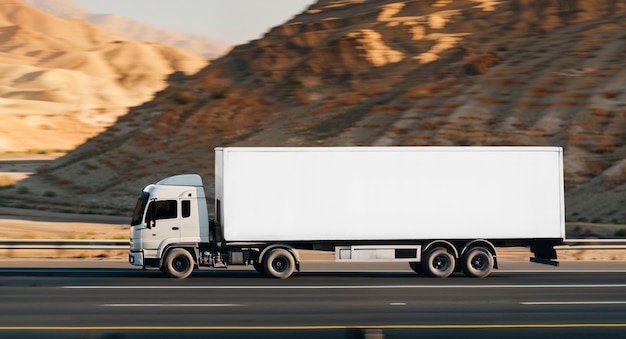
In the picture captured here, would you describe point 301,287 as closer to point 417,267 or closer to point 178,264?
point 178,264

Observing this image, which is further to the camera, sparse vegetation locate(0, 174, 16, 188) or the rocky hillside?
sparse vegetation locate(0, 174, 16, 188)

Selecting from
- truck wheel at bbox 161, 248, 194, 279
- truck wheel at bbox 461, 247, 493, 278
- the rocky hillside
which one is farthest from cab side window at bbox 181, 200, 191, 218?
the rocky hillside

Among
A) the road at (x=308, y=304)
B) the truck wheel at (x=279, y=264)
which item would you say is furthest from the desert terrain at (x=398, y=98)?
the truck wheel at (x=279, y=264)

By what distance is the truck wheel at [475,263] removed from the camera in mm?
22375

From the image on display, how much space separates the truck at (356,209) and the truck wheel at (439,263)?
25mm

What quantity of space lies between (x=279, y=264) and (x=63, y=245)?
8757 millimetres

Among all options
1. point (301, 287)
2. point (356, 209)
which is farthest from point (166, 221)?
point (356, 209)

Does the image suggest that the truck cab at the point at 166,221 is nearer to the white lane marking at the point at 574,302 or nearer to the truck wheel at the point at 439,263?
the truck wheel at the point at 439,263

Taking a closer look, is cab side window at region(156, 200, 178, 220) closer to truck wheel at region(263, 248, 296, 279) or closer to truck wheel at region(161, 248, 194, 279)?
truck wheel at region(161, 248, 194, 279)

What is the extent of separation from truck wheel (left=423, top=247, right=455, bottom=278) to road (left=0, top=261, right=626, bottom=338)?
0.41 meters

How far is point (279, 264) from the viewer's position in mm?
22062

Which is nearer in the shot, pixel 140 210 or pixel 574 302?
pixel 574 302

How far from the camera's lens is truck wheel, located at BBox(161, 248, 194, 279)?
859 inches

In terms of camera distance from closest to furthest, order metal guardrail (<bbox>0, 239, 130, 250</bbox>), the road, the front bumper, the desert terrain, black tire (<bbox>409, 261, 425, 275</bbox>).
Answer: the road < the front bumper < black tire (<bbox>409, 261, 425, 275</bbox>) < metal guardrail (<bbox>0, 239, 130, 250</bbox>) < the desert terrain
